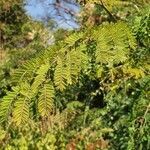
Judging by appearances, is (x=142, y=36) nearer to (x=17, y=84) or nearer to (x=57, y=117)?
(x=17, y=84)

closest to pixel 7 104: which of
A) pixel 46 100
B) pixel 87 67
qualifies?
pixel 46 100

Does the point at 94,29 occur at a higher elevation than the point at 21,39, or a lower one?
higher

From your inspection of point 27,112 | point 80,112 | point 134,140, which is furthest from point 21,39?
point 27,112

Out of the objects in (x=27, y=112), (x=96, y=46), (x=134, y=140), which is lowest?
(x=134, y=140)

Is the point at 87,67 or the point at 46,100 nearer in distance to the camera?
the point at 46,100

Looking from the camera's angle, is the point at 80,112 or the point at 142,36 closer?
the point at 142,36

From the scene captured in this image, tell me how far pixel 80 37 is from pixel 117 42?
12 centimetres

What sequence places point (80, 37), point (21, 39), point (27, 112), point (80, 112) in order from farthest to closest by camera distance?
point (21, 39), point (80, 112), point (80, 37), point (27, 112)

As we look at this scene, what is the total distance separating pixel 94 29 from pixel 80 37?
5 centimetres

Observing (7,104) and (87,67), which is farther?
(87,67)

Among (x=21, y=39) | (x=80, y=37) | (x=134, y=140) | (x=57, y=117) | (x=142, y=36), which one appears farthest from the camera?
(x=21, y=39)

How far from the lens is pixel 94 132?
5.64m

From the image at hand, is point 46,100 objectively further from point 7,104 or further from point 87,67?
point 87,67

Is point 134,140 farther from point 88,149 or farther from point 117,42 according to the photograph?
point 88,149
